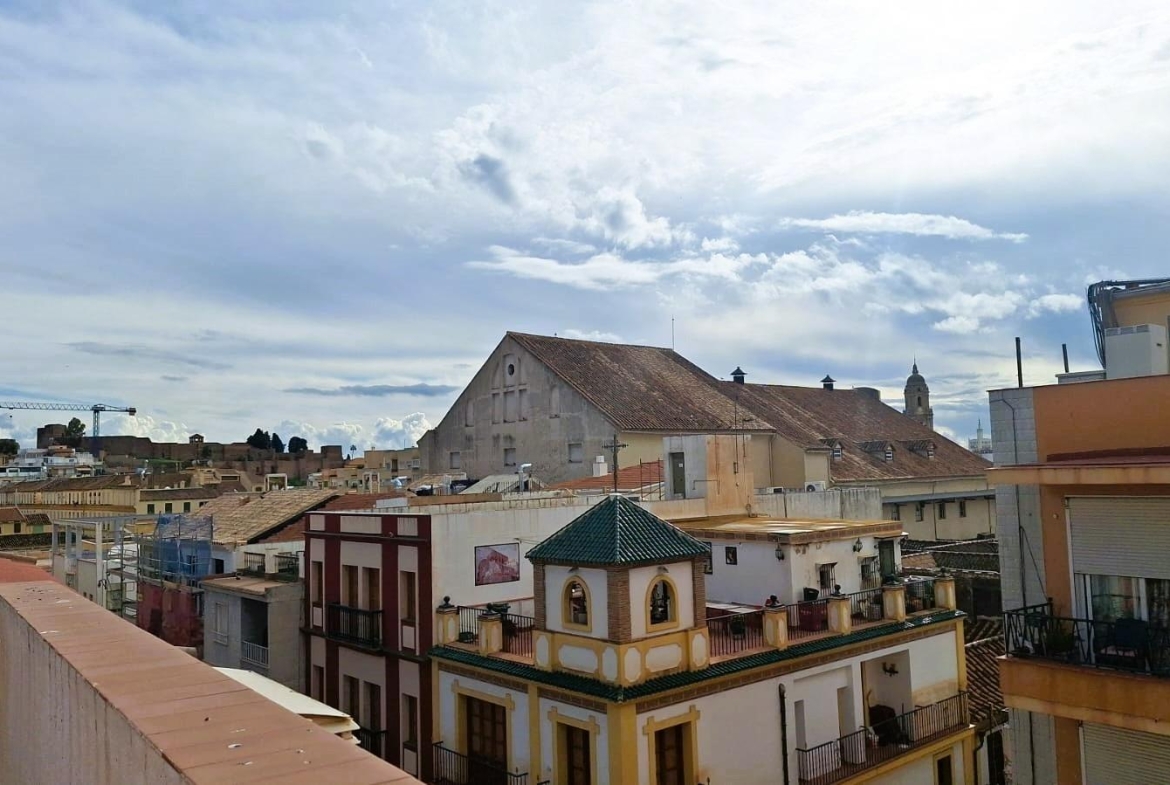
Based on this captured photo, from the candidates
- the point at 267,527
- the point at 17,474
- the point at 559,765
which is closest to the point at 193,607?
the point at 267,527

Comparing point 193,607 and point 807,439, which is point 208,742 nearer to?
point 193,607

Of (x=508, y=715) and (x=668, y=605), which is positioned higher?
(x=668, y=605)

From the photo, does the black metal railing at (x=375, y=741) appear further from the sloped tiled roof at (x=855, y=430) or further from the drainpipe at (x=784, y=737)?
the sloped tiled roof at (x=855, y=430)

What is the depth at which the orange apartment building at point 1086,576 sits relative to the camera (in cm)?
1016

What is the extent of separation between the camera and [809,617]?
765 inches

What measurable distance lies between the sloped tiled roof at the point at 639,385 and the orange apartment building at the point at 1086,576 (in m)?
26.9

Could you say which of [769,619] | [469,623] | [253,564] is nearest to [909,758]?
[769,619]

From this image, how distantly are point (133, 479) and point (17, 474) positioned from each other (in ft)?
144

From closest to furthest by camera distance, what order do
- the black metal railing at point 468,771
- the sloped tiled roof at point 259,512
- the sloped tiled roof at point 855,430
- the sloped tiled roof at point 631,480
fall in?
the black metal railing at point 468,771 < the sloped tiled roof at point 631,480 < the sloped tiled roof at point 259,512 < the sloped tiled roof at point 855,430

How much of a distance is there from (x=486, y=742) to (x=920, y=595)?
11.1 m

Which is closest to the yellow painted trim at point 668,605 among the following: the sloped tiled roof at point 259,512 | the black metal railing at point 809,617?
the black metal railing at point 809,617

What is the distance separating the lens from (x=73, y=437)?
157250 mm

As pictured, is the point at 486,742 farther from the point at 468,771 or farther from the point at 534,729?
the point at 534,729

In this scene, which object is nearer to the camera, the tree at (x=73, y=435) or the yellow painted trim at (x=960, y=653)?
the yellow painted trim at (x=960, y=653)
